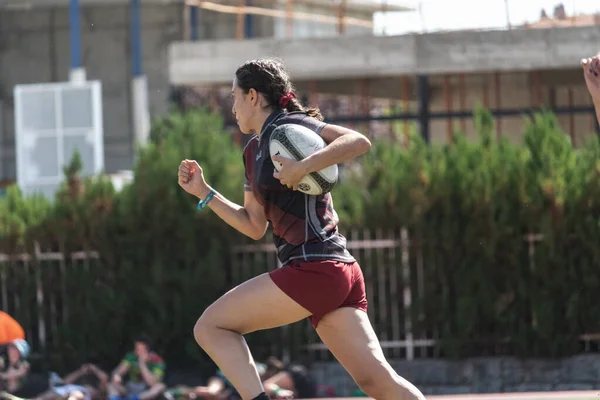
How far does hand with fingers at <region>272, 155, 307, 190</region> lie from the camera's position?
4809 mm

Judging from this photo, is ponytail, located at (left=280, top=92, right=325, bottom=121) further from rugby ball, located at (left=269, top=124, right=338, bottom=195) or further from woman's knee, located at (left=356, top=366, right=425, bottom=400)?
woman's knee, located at (left=356, top=366, right=425, bottom=400)

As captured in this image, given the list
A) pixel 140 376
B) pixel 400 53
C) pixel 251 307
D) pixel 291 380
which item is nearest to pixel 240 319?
pixel 251 307

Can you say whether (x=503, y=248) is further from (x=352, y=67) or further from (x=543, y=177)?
(x=352, y=67)

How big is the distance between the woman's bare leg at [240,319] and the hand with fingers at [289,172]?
1.32 feet

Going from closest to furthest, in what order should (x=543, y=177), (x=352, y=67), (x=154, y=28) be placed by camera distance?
(x=543, y=177), (x=352, y=67), (x=154, y=28)

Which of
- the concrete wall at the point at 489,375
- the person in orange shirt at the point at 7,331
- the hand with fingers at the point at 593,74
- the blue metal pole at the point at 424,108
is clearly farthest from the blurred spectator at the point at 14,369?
the hand with fingers at the point at 593,74

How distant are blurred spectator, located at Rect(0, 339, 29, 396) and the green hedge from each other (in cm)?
120

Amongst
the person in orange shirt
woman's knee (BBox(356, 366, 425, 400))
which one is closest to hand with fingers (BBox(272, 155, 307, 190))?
woman's knee (BBox(356, 366, 425, 400))

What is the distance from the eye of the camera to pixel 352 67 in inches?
686

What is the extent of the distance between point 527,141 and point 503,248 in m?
1.15

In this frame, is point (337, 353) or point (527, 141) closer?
point (337, 353)

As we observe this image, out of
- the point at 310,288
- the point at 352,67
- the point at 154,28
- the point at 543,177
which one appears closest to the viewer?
the point at 310,288

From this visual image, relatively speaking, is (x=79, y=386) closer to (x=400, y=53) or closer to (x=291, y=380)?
(x=291, y=380)

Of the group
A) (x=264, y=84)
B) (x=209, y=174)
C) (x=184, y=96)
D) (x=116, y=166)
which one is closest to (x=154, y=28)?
(x=116, y=166)
